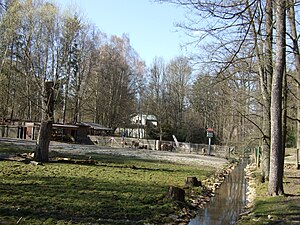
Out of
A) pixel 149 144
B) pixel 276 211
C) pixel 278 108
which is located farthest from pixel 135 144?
pixel 276 211

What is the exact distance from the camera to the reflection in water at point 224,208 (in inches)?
331

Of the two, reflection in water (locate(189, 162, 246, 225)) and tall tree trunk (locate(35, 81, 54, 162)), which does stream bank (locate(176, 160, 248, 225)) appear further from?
tall tree trunk (locate(35, 81, 54, 162))

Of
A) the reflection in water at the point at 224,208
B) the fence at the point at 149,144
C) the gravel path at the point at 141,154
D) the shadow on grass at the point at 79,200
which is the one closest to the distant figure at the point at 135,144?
the fence at the point at 149,144

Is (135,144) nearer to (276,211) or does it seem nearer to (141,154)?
(141,154)

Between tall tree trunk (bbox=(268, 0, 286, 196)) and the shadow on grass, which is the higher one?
tall tree trunk (bbox=(268, 0, 286, 196))

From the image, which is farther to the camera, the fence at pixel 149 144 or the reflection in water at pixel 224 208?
the fence at pixel 149 144

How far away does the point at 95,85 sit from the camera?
2015 inches

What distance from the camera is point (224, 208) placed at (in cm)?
1014

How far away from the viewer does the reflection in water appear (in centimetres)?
840

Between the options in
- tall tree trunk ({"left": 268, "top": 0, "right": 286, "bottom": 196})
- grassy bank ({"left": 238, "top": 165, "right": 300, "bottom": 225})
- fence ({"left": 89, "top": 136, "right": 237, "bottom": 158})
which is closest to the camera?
grassy bank ({"left": 238, "top": 165, "right": 300, "bottom": 225})

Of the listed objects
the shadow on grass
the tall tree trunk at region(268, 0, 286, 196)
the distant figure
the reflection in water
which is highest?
the tall tree trunk at region(268, 0, 286, 196)

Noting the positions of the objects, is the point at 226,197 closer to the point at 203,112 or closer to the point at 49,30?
the point at 49,30

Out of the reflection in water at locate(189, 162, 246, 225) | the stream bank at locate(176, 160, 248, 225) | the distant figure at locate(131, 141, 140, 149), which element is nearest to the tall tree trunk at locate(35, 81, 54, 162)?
the stream bank at locate(176, 160, 248, 225)

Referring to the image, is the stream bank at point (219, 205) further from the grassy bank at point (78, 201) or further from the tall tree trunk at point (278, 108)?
the tall tree trunk at point (278, 108)
